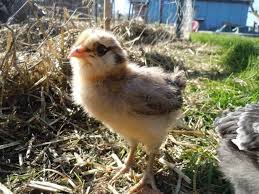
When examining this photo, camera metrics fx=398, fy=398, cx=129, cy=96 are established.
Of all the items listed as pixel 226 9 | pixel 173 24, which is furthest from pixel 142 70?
pixel 226 9

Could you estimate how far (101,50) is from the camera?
2.12 m

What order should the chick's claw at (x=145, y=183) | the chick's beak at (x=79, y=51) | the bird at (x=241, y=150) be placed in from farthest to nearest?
the chick's claw at (x=145, y=183) → the chick's beak at (x=79, y=51) → the bird at (x=241, y=150)

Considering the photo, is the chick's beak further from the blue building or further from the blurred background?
the blue building

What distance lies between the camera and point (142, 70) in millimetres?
2404

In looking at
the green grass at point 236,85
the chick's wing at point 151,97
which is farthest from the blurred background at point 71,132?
the chick's wing at point 151,97

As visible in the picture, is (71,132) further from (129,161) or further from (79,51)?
(79,51)

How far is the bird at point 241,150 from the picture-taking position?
73.5 inches

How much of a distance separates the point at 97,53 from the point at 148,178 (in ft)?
2.49

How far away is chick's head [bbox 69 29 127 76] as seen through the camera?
2094mm

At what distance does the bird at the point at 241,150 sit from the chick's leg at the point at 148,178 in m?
0.39

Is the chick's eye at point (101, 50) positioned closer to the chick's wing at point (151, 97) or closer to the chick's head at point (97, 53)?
the chick's head at point (97, 53)

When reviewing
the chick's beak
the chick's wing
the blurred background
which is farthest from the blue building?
the chick's beak

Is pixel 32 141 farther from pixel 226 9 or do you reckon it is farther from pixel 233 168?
pixel 226 9

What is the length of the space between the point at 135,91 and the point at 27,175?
0.79 m
